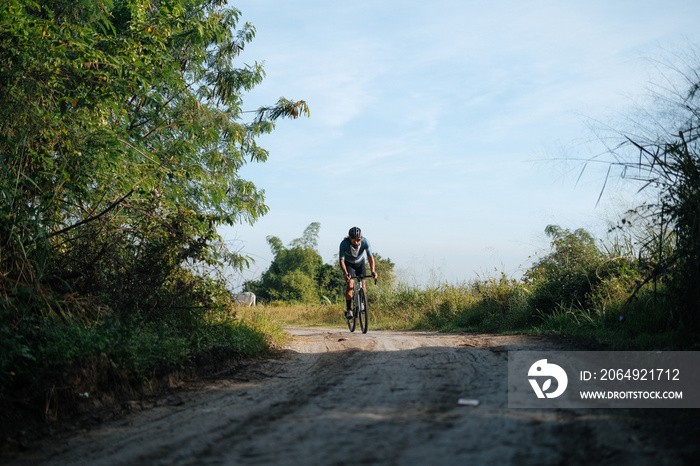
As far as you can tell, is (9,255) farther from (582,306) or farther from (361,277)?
(582,306)

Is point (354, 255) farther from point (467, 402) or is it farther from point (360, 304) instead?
point (467, 402)

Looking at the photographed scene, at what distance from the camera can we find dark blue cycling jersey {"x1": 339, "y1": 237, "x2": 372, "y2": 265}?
12.0 meters

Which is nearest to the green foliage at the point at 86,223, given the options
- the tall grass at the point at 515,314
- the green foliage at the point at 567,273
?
the tall grass at the point at 515,314

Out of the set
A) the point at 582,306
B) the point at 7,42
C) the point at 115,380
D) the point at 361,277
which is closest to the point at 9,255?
the point at 115,380

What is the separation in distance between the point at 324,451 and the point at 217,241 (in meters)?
6.10

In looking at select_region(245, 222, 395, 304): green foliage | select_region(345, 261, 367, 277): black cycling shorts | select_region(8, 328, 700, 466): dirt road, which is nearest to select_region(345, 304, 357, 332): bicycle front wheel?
select_region(345, 261, 367, 277): black cycling shorts

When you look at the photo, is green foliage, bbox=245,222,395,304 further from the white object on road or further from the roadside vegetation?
the white object on road

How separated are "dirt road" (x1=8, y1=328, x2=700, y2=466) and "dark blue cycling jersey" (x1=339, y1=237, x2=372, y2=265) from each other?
19.7ft

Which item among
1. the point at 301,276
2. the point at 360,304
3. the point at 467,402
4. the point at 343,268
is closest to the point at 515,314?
the point at 360,304

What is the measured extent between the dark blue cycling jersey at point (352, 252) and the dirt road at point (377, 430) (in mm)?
6017

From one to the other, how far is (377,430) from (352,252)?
8194 millimetres

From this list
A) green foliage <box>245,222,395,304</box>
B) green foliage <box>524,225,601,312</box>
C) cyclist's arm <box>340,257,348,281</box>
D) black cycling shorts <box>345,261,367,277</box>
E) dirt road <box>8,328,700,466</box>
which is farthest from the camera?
green foliage <box>245,222,395,304</box>

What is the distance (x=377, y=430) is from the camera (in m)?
3.78

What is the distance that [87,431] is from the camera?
4543mm
